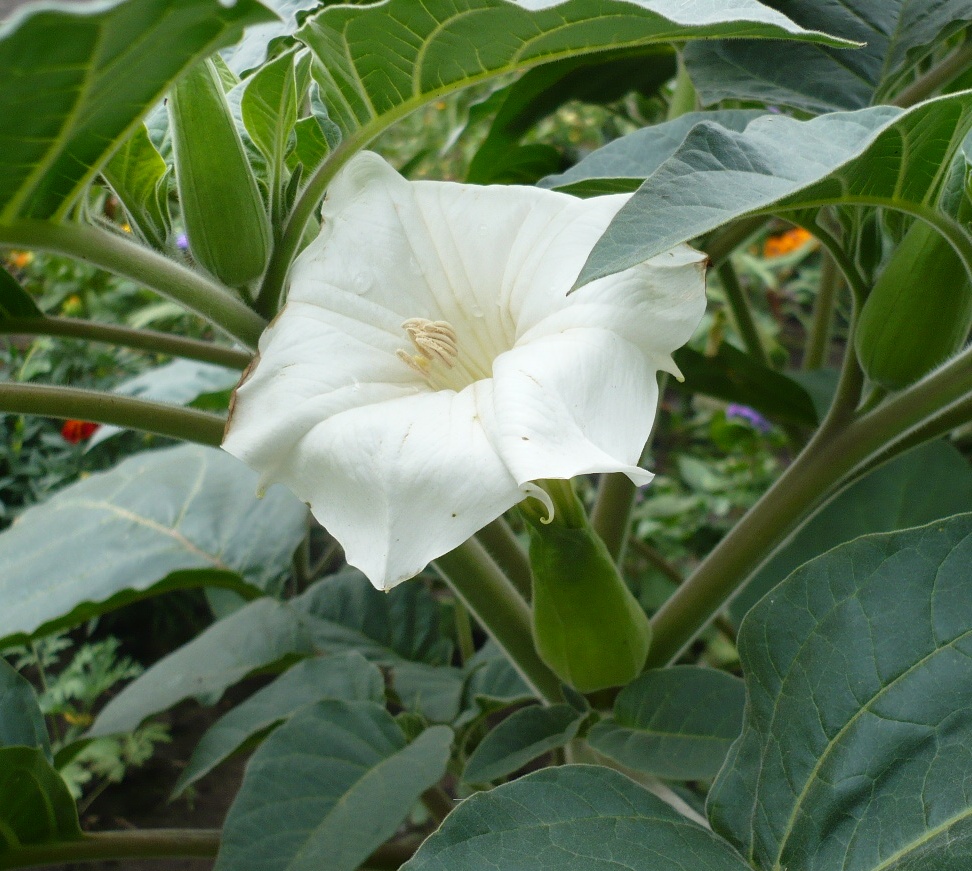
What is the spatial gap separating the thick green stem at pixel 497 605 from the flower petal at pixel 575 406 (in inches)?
7.0

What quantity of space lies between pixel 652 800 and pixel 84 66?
0.33m

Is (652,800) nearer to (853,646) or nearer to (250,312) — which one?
(853,646)

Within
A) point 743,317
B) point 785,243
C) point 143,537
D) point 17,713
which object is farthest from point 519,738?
point 785,243

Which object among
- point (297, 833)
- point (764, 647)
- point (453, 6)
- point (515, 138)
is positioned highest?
point (453, 6)

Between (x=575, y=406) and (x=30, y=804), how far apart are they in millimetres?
396

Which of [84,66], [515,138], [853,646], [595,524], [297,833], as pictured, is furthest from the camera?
[515,138]

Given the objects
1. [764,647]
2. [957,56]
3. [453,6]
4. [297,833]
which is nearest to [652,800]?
[764,647]

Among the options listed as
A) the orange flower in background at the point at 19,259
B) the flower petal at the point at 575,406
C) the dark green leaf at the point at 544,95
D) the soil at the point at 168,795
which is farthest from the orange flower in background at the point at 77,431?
the flower petal at the point at 575,406

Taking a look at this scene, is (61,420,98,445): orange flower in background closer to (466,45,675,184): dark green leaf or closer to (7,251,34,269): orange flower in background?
(7,251,34,269): orange flower in background

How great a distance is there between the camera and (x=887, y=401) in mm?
501

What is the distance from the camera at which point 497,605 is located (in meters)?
0.52

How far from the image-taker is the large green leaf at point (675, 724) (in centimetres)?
45

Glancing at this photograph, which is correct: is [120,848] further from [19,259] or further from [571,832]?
[19,259]

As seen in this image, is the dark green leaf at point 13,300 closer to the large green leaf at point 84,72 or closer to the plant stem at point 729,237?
the large green leaf at point 84,72
